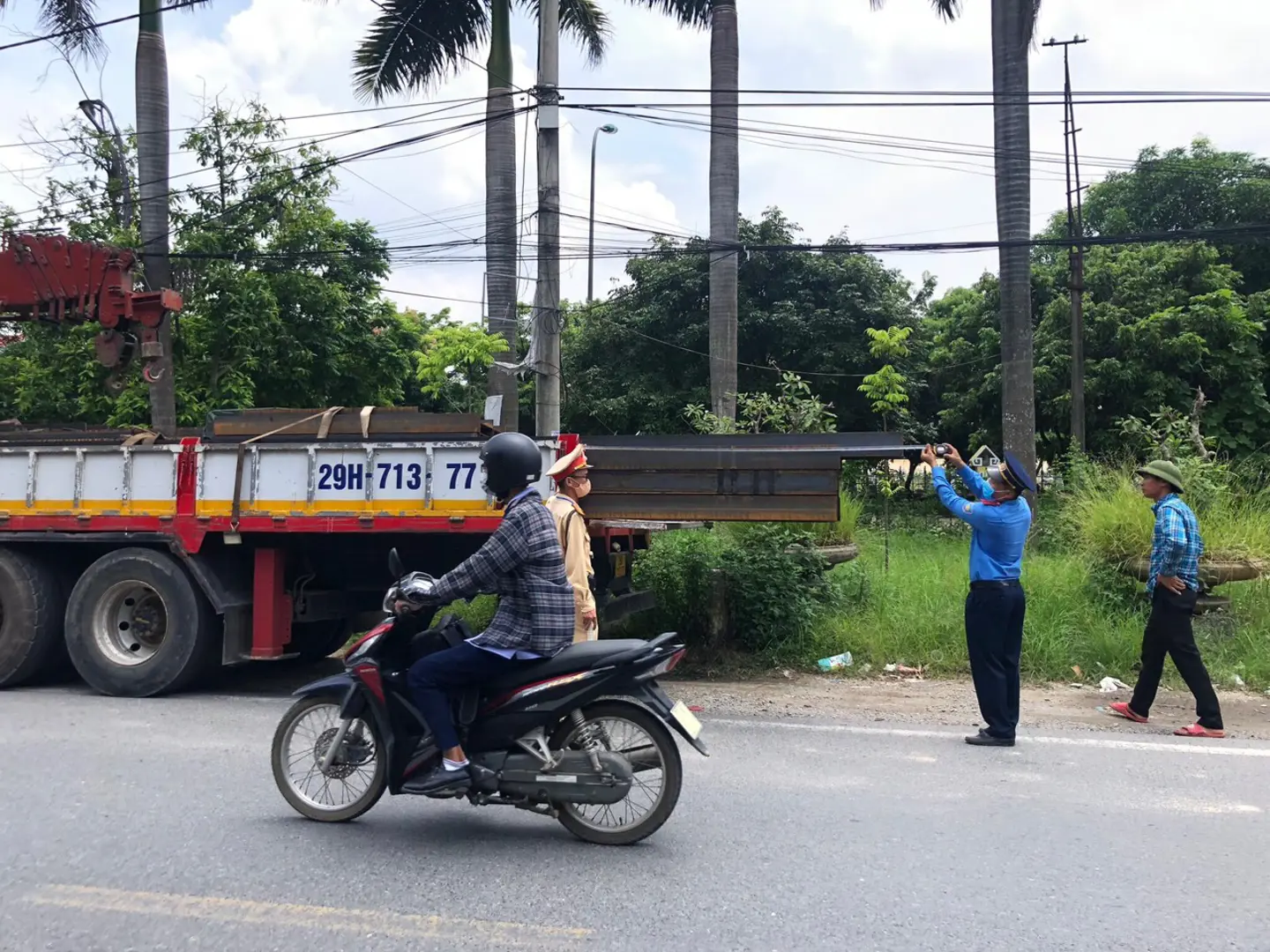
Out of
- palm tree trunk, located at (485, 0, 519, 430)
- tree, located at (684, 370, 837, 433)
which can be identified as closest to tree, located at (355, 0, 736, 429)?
palm tree trunk, located at (485, 0, 519, 430)

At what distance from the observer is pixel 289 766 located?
470 cm

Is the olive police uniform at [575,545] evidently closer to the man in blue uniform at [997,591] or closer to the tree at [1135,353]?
the man in blue uniform at [997,591]

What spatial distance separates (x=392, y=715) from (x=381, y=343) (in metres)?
15.1

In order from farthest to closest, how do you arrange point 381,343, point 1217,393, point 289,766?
point 1217,393, point 381,343, point 289,766

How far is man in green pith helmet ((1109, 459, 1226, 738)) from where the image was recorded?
6496mm

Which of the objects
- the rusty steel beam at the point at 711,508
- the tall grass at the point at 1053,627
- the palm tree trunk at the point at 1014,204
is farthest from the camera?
the palm tree trunk at the point at 1014,204

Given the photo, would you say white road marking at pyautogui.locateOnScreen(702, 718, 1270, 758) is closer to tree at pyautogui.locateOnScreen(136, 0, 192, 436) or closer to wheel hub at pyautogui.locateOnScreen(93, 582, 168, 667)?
wheel hub at pyautogui.locateOnScreen(93, 582, 168, 667)

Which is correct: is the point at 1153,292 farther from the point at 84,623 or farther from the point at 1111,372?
the point at 84,623

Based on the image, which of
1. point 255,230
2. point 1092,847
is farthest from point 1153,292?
point 1092,847

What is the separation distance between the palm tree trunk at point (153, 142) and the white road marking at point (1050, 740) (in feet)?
36.5

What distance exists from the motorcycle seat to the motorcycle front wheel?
679mm

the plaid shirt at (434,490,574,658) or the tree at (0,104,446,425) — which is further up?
the tree at (0,104,446,425)

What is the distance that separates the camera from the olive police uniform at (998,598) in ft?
20.1

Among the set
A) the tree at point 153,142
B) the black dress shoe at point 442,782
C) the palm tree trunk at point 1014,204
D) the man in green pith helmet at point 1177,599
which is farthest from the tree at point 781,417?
the tree at point 153,142
